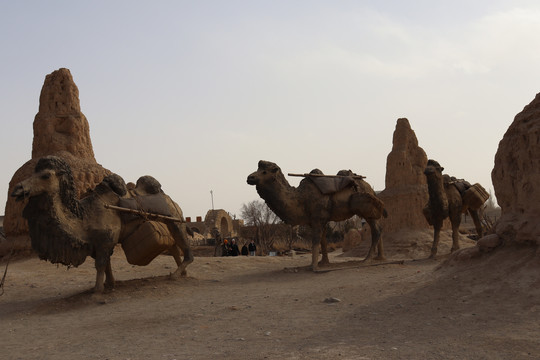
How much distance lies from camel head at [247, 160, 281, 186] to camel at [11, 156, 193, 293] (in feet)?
10.5

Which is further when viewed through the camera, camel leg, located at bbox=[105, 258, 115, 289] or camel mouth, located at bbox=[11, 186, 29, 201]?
camel leg, located at bbox=[105, 258, 115, 289]

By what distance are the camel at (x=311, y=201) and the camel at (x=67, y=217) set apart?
3359 millimetres

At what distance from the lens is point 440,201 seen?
45.2ft

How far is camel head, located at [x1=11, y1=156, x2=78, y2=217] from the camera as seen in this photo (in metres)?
8.01

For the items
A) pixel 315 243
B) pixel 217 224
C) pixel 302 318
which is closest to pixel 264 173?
pixel 315 243

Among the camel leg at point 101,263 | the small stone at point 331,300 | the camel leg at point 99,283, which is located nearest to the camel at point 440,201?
the small stone at point 331,300

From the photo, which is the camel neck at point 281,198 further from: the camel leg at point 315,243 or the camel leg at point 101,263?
the camel leg at point 101,263

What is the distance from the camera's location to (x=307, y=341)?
17.5 ft

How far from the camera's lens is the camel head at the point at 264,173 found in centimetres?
1172

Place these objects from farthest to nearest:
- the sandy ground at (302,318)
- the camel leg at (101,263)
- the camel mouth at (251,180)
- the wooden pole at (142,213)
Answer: the camel mouth at (251,180) < the wooden pole at (142,213) < the camel leg at (101,263) < the sandy ground at (302,318)

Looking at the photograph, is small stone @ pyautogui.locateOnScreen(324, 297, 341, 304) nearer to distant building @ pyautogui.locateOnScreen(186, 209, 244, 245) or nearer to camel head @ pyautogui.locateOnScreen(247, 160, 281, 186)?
camel head @ pyautogui.locateOnScreen(247, 160, 281, 186)

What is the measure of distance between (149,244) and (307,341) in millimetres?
5074

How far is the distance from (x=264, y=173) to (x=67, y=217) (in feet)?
15.4

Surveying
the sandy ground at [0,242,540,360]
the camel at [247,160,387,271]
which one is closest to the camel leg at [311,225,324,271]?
the camel at [247,160,387,271]
